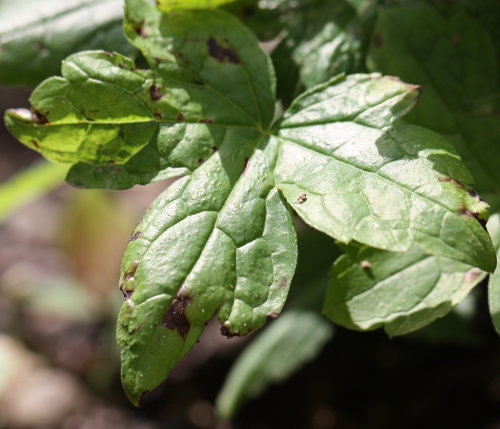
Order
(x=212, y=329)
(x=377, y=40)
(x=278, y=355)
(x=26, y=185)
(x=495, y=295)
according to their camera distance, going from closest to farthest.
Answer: (x=495, y=295), (x=377, y=40), (x=278, y=355), (x=26, y=185), (x=212, y=329)

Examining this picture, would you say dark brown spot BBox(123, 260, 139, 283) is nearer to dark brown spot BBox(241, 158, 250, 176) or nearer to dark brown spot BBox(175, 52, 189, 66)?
dark brown spot BBox(241, 158, 250, 176)

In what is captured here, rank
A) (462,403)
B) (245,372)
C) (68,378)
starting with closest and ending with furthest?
(245,372) → (462,403) → (68,378)

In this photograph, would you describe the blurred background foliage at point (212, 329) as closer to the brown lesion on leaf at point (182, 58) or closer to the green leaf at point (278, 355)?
the green leaf at point (278, 355)

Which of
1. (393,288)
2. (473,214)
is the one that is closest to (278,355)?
(393,288)

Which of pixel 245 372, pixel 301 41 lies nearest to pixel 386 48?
pixel 301 41

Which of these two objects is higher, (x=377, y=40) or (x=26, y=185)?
(x=377, y=40)

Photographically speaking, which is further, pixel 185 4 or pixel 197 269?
pixel 185 4

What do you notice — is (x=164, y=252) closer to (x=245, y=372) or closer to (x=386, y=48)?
(x=386, y=48)

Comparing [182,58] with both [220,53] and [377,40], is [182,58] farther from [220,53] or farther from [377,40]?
[377,40]
